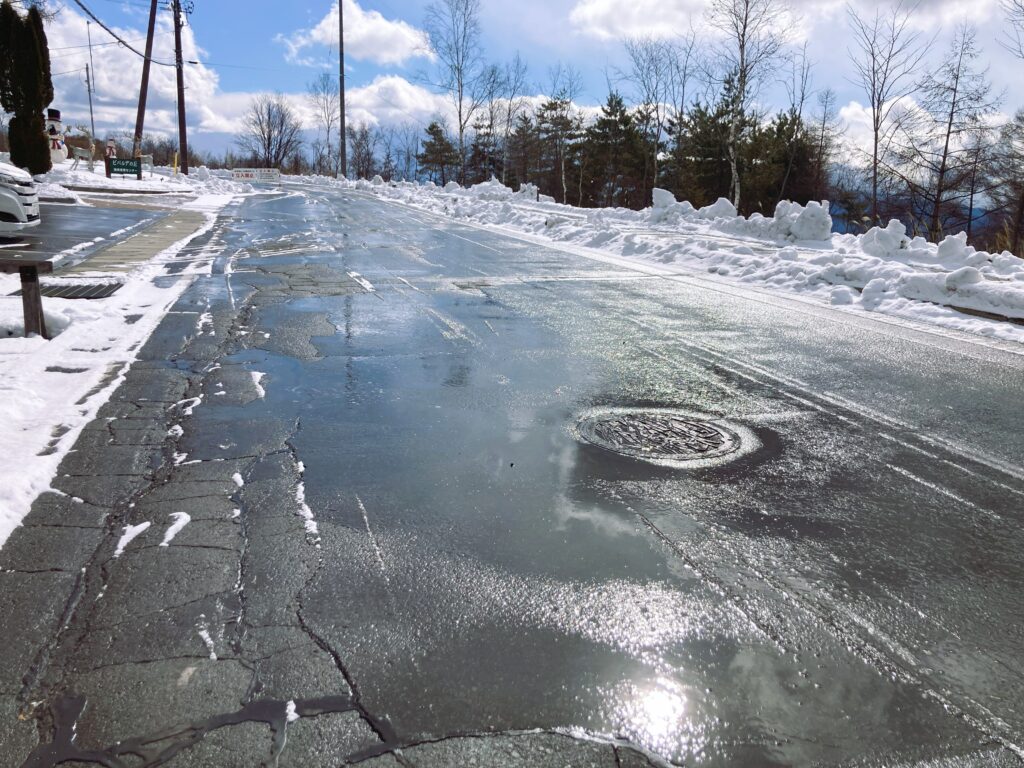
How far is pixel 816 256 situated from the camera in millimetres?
14164

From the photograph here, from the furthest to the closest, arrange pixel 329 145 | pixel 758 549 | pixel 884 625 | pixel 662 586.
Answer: pixel 329 145 → pixel 758 549 → pixel 662 586 → pixel 884 625

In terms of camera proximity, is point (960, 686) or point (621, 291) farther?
point (621, 291)

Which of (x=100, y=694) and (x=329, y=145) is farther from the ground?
(x=329, y=145)

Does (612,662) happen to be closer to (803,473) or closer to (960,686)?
(960,686)

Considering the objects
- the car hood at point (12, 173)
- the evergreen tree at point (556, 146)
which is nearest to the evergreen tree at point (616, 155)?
the evergreen tree at point (556, 146)

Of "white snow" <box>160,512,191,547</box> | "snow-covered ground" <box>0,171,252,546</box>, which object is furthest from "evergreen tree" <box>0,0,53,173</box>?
Result: "white snow" <box>160,512,191,547</box>

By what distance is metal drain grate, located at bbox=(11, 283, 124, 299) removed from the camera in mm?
9078

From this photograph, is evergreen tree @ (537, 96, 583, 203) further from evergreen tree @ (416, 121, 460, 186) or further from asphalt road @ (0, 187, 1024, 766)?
asphalt road @ (0, 187, 1024, 766)

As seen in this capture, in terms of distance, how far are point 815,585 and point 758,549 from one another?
348mm

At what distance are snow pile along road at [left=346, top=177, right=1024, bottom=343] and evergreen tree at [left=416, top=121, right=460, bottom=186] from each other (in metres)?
47.0

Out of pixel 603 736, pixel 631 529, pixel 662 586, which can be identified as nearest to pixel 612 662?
pixel 603 736

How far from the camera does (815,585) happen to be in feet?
10.4

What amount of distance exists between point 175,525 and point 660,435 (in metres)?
3.04

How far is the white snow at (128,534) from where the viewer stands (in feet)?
10.9
